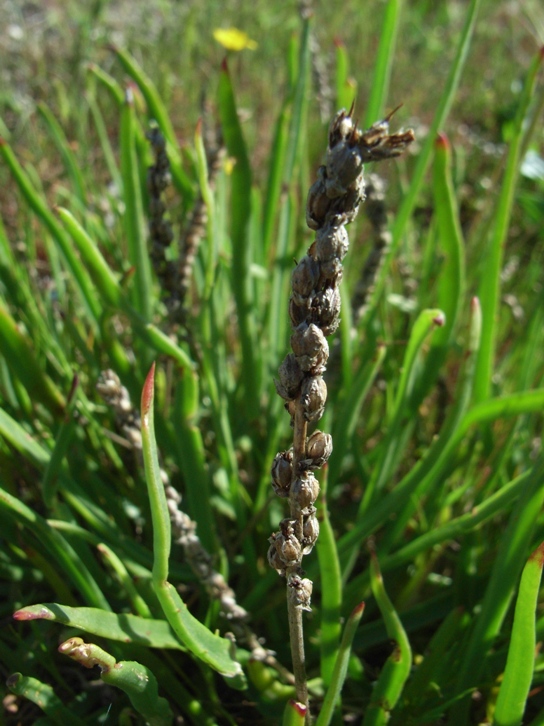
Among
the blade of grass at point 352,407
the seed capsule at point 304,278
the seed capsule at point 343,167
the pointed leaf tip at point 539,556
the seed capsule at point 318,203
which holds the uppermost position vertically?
the blade of grass at point 352,407

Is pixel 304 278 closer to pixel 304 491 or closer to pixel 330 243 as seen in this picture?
pixel 330 243

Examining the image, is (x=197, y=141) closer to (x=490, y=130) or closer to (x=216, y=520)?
(x=216, y=520)

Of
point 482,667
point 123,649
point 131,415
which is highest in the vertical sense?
point 131,415

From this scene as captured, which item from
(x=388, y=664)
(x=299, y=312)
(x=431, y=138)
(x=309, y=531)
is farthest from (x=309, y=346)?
(x=431, y=138)

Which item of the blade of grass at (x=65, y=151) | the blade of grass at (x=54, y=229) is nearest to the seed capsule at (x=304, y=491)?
the blade of grass at (x=54, y=229)

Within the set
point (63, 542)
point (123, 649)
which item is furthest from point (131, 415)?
point (123, 649)

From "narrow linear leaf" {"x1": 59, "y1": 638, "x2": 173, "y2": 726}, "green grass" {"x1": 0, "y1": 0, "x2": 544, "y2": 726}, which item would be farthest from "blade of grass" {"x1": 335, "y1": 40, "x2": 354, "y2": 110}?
"narrow linear leaf" {"x1": 59, "y1": 638, "x2": 173, "y2": 726}

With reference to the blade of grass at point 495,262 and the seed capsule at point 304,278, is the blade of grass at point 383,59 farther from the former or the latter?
the seed capsule at point 304,278

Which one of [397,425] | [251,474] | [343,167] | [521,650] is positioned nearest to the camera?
[343,167]

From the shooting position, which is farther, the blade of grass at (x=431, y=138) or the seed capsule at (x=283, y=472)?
the blade of grass at (x=431, y=138)
